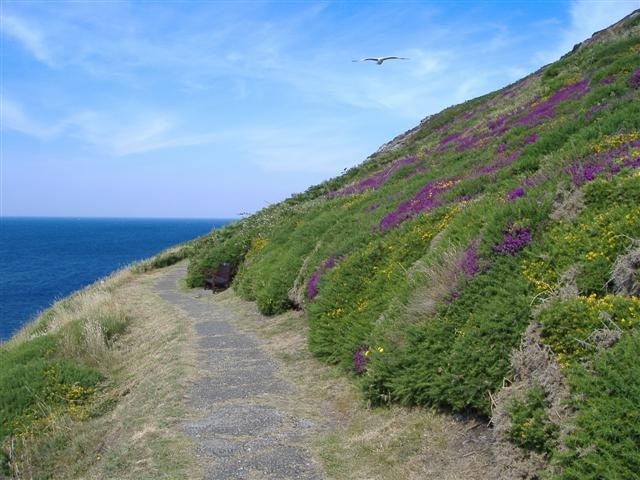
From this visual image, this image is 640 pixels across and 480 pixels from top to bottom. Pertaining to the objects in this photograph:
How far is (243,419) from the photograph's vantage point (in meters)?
7.99

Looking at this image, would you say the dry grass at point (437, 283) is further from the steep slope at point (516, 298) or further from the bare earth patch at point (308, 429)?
the bare earth patch at point (308, 429)

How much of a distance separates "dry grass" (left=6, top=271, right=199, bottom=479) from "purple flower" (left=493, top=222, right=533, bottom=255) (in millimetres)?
4741

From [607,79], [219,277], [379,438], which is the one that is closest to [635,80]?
[607,79]

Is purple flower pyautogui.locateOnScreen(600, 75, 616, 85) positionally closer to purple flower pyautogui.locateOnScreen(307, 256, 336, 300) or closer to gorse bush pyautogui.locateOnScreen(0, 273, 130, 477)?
purple flower pyautogui.locateOnScreen(307, 256, 336, 300)

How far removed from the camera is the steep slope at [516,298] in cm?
504

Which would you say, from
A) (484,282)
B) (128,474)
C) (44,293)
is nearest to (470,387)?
(484,282)

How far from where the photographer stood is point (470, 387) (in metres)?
6.55

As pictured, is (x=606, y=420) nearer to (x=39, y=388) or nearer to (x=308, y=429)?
(x=308, y=429)

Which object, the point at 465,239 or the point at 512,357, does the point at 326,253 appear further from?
the point at 512,357

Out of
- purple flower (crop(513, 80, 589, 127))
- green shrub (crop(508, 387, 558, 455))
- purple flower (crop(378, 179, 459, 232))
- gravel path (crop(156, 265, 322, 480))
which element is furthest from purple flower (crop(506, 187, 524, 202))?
purple flower (crop(513, 80, 589, 127))

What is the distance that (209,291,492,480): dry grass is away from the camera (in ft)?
19.7

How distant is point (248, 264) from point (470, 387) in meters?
15.0

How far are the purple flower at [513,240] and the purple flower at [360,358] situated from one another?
2526 millimetres

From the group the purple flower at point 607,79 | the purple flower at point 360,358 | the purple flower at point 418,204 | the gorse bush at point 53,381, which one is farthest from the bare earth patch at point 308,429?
the purple flower at point 607,79
